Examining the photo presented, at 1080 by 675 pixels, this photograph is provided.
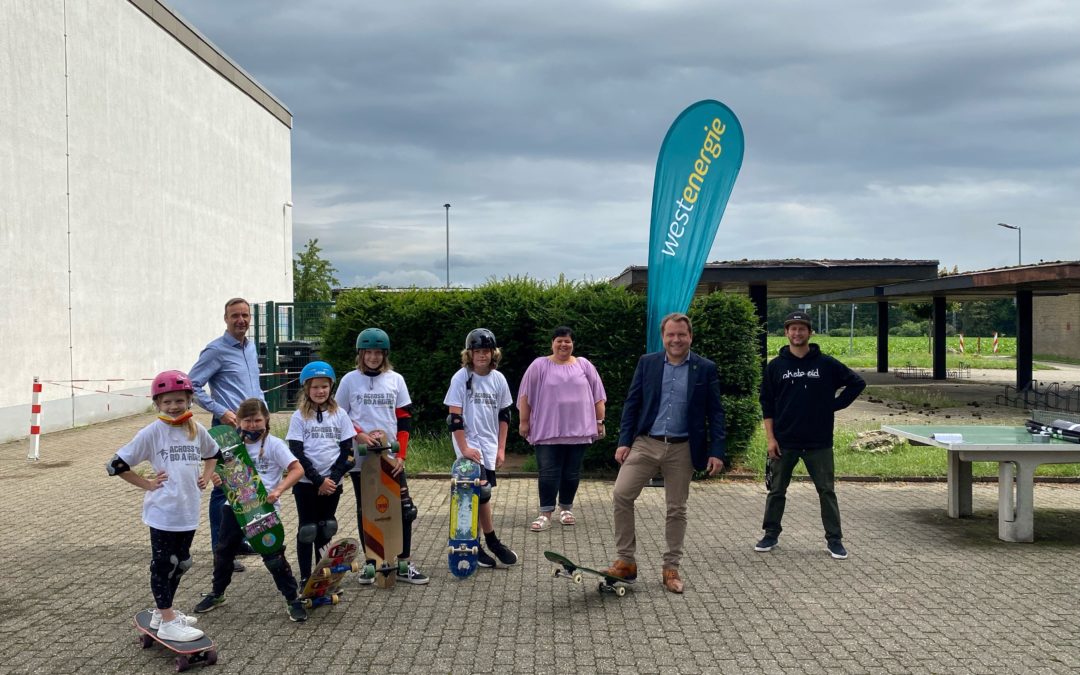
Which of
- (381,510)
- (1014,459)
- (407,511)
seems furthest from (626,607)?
(1014,459)

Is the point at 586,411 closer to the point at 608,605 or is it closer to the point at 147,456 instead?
the point at 608,605

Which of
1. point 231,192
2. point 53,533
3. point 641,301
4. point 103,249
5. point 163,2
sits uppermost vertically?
point 163,2

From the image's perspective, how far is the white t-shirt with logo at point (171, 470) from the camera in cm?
461

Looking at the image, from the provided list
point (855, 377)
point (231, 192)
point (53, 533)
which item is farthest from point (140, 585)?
point (231, 192)

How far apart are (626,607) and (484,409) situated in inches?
70.4

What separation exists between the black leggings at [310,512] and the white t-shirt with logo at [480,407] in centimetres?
112

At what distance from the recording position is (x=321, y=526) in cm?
552

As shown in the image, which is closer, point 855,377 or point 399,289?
point 855,377

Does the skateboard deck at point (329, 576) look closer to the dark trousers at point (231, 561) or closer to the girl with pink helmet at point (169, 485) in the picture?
the dark trousers at point (231, 561)

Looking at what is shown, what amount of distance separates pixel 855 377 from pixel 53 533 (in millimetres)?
6909

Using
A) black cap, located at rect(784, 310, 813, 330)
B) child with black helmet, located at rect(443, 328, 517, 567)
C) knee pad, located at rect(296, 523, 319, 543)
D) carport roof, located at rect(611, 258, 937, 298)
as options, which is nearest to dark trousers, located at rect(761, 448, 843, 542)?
black cap, located at rect(784, 310, 813, 330)

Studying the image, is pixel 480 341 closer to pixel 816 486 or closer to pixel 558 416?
pixel 558 416

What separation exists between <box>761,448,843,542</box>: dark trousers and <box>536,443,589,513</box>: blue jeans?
171 centimetres

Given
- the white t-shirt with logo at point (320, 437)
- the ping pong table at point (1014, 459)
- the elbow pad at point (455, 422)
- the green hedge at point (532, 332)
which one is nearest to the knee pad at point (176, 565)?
the white t-shirt with logo at point (320, 437)
